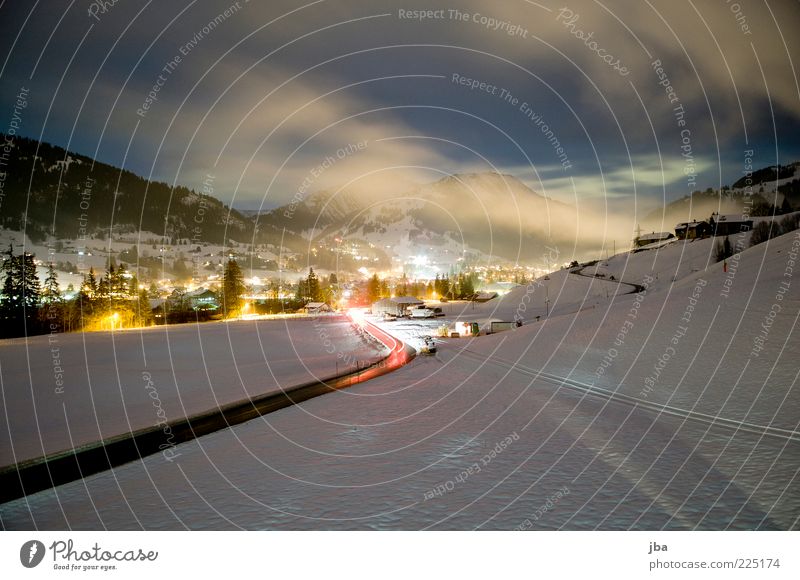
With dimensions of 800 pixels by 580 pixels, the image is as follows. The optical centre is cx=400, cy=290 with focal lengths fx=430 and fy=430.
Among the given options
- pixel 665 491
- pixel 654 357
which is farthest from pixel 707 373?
pixel 665 491

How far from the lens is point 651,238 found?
15338 centimetres

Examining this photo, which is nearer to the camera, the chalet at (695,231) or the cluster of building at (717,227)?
the cluster of building at (717,227)

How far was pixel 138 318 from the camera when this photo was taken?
9031cm

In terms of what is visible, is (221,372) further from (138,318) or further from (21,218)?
(21,218)

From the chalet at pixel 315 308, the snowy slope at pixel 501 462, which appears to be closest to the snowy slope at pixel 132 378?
the snowy slope at pixel 501 462

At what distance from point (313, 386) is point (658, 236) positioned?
535 ft

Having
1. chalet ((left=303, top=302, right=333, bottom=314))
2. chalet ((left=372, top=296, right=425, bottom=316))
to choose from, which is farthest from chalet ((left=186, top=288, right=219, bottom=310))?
chalet ((left=372, top=296, right=425, bottom=316))
